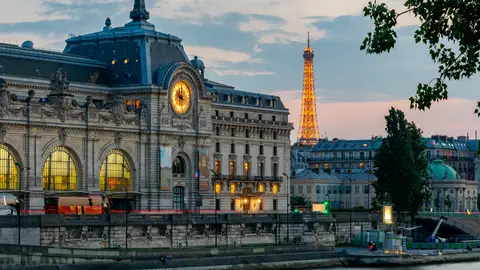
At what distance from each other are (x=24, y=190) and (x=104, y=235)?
22.2m

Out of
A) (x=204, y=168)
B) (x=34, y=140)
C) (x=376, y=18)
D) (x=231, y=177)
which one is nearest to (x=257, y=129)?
(x=231, y=177)

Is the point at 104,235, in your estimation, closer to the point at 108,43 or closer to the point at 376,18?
the point at 108,43

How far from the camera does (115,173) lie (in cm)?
13175

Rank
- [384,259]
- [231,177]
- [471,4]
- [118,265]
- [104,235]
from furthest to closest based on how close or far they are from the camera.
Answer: [231,177]
[384,259]
[104,235]
[118,265]
[471,4]

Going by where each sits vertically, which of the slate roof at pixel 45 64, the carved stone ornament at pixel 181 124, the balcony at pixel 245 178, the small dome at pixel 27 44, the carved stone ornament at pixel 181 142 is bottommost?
the balcony at pixel 245 178

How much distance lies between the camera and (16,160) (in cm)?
12106

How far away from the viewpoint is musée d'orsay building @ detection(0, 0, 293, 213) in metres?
122

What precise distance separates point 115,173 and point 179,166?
1168 centimetres

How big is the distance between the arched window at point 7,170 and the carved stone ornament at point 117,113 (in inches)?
524

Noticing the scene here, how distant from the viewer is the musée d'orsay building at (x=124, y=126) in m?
122

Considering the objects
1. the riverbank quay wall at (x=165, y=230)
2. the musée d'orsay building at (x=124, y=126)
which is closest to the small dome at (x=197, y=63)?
the musée d'orsay building at (x=124, y=126)

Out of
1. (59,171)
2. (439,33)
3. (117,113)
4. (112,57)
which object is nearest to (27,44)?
(112,57)

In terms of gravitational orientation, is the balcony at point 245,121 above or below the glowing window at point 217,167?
above

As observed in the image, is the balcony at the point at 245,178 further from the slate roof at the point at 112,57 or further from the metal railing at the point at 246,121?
the slate roof at the point at 112,57
